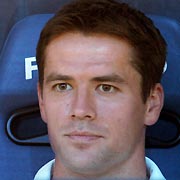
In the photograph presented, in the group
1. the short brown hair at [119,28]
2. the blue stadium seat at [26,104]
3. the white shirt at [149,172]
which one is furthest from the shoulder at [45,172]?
the short brown hair at [119,28]

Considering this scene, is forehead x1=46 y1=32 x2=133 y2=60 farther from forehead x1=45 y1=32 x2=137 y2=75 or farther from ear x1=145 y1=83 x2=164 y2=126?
ear x1=145 y1=83 x2=164 y2=126

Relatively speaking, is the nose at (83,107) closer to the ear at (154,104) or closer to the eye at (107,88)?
the eye at (107,88)

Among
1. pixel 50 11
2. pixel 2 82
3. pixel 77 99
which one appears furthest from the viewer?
pixel 50 11

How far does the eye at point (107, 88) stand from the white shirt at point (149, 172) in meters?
0.26

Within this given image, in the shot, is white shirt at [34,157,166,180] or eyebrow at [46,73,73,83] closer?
eyebrow at [46,73,73,83]

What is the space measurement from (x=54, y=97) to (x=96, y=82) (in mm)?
118

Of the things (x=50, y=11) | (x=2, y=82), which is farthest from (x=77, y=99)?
(x=50, y=11)

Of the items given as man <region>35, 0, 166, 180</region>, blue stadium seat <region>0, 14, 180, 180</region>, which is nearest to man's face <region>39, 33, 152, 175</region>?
man <region>35, 0, 166, 180</region>

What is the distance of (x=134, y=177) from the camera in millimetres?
1512

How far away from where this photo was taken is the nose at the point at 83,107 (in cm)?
133

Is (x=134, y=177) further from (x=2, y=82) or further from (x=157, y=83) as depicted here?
(x=2, y=82)

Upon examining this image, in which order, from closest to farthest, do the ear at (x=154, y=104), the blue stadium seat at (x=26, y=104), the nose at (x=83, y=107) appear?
the nose at (x=83, y=107)
the ear at (x=154, y=104)
the blue stadium seat at (x=26, y=104)

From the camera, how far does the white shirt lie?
1.50m

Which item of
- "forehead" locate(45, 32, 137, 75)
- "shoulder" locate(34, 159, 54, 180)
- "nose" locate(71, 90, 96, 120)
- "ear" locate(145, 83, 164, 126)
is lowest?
"shoulder" locate(34, 159, 54, 180)
